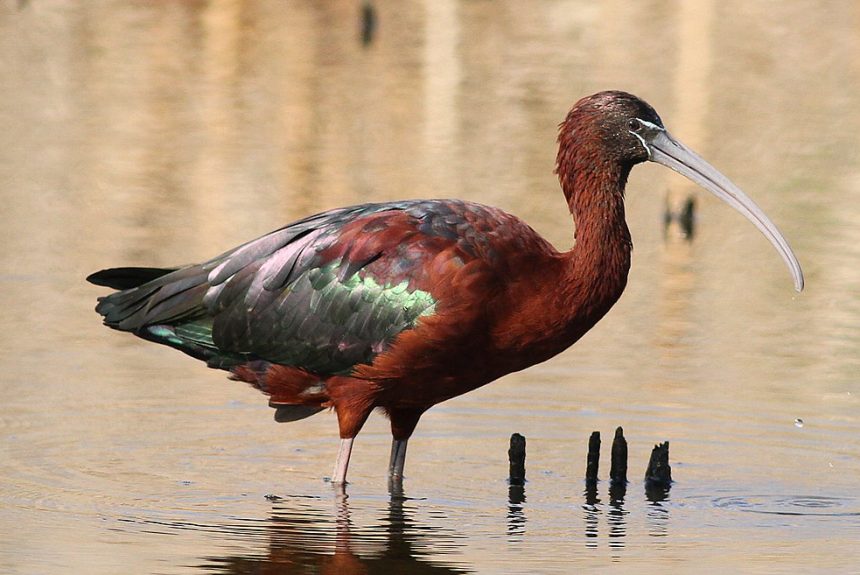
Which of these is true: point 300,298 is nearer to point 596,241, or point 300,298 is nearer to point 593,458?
point 596,241

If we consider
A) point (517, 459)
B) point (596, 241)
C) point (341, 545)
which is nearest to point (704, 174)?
point (596, 241)

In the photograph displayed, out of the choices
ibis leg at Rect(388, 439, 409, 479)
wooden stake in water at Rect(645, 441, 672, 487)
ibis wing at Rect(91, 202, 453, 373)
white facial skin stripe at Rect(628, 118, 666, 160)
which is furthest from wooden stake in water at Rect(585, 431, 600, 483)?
white facial skin stripe at Rect(628, 118, 666, 160)

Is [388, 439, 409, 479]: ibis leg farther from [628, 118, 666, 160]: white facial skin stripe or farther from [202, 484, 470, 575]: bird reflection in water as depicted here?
[628, 118, 666, 160]: white facial skin stripe

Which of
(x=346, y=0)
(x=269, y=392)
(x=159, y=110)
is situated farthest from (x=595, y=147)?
(x=346, y=0)

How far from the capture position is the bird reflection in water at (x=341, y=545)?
28.5 ft

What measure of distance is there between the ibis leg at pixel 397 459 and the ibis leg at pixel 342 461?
304 mm

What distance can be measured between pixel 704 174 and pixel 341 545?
9.36 ft

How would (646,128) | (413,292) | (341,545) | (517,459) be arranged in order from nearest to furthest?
(341,545) → (413,292) → (646,128) → (517,459)

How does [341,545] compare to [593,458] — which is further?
[593,458]

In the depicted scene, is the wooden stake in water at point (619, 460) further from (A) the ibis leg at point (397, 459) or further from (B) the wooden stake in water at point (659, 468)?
(A) the ibis leg at point (397, 459)

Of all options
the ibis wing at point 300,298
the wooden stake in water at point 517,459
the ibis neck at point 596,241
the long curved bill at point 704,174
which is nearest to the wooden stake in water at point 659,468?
the wooden stake in water at point 517,459

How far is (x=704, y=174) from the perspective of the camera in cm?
1021

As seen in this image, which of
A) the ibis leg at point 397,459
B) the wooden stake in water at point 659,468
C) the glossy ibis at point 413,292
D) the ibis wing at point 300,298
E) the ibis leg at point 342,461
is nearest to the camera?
the glossy ibis at point 413,292

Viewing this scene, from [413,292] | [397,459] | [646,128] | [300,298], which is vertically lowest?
[397,459]
